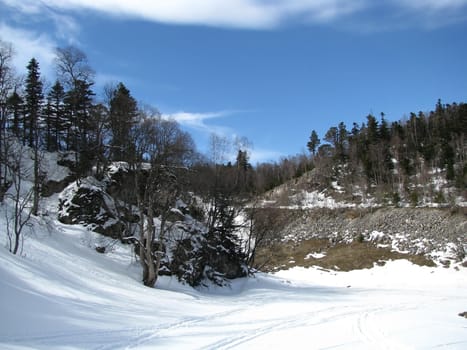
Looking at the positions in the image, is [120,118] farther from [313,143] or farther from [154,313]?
[313,143]

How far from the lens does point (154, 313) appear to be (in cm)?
1319

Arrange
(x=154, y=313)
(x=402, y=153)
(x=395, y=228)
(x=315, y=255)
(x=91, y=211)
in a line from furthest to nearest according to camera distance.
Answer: (x=402, y=153), (x=315, y=255), (x=395, y=228), (x=91, y=211), (x=154, y=313)

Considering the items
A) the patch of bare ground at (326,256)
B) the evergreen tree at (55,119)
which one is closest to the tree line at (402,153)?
the patch of bare ground at (326,256)

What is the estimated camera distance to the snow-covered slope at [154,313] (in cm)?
907

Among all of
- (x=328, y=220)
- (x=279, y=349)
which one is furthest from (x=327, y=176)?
(x=279, y=349)

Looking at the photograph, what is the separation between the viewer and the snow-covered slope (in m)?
9.07

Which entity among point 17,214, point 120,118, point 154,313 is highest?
point 120,118

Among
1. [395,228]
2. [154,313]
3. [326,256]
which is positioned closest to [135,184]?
[154,313]

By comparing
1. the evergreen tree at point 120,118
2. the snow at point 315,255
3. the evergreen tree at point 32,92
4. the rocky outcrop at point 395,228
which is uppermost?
the evergreen tree at point 32,92

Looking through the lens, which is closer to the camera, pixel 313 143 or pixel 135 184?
pixel 135 184

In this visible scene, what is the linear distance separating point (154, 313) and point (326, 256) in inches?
1269

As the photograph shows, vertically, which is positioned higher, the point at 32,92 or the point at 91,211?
the point at 32,92

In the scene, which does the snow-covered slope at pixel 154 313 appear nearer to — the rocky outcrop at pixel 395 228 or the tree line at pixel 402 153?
the rocky outcrop at pixel 395 228

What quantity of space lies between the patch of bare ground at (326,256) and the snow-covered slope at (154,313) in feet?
42.7
